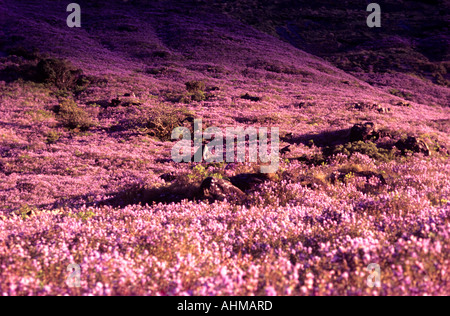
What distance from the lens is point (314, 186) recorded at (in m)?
6.91

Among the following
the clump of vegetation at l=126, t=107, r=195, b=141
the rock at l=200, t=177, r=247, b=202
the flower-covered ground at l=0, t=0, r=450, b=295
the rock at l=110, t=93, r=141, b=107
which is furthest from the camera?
the rock at l=110, t=93, r=141, b=107

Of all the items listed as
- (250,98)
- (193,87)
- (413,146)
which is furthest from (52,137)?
(413,146)

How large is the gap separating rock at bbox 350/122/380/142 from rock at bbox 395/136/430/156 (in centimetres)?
160

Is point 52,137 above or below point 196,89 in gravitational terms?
below

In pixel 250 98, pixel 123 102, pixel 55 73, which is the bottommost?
pixel 123 102

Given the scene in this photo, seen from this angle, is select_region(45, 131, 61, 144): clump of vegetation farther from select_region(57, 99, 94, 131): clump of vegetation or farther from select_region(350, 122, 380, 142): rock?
select_region(350, 122, 380, 142): rock

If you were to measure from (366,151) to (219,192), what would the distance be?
7839mm

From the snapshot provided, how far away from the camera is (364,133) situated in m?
13.3
